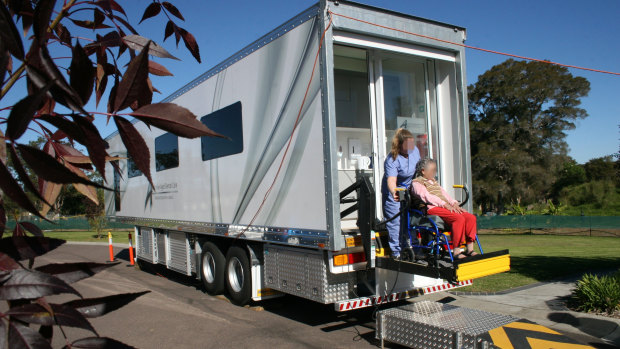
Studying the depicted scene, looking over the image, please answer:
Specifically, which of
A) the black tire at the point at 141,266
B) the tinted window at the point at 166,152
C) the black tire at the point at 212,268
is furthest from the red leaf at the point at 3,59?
the black tire at the point at 141,266

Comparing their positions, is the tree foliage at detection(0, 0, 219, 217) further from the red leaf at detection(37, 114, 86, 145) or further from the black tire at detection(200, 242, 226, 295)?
the black tire at detection(200, 242, 226, 295)

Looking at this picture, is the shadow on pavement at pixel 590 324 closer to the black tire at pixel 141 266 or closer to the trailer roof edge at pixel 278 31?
the trailer roof edge at pixel 278 31

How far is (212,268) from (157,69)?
24.5 ft

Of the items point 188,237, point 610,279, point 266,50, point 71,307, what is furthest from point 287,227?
point 71,307

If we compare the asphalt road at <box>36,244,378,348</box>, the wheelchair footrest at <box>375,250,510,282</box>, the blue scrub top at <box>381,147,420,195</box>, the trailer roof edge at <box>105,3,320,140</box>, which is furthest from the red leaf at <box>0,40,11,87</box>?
the blue scrub top at <box>381,147,420,195</box>

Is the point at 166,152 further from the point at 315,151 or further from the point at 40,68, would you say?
the point at 40,68

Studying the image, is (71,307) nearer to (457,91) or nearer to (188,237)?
(457,91)

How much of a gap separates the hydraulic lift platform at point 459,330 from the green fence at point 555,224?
811 inches

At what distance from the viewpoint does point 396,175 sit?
588cm

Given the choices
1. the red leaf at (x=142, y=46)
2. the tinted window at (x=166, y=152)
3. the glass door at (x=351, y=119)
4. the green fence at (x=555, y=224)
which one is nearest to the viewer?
the red leaf at (x=142, y=46)

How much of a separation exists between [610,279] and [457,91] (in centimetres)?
331

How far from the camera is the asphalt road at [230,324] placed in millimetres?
5695

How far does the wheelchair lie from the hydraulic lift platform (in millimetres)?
637

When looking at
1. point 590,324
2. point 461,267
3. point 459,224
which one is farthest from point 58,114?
point 590,324
